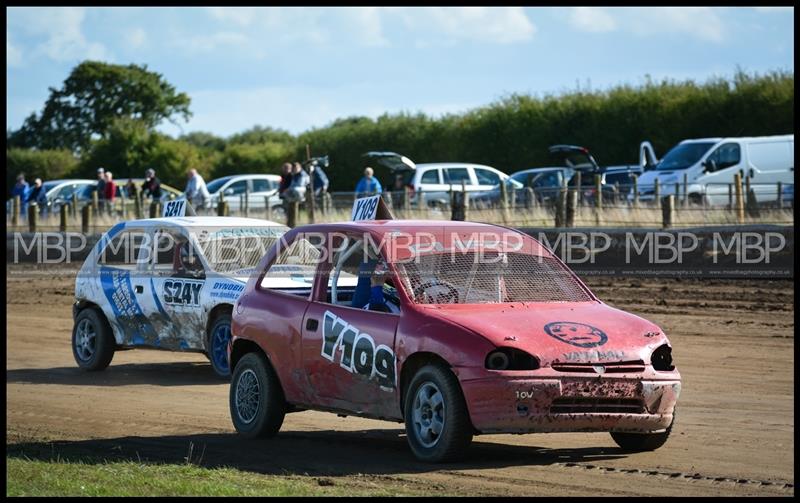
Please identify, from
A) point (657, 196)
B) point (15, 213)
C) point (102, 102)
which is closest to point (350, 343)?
point (657, 196)

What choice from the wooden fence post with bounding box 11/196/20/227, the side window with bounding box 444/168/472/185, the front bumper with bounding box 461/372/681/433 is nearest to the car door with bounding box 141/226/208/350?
the front bumper with bounding box 461/372/681/433

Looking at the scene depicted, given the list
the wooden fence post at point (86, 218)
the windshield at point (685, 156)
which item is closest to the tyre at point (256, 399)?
the windshield at point (685, 156)

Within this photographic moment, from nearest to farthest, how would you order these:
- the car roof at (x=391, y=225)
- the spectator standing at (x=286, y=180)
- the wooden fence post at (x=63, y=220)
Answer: the car roof at (x=391, y=225) → the spectator standing at (x=286, y=180) → the wooden fence post at (x=63, y=220)

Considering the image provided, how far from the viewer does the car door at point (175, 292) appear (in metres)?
13.9

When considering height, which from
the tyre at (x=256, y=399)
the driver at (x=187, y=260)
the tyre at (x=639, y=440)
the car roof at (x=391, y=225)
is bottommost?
the tyre at (x=639, y=440)

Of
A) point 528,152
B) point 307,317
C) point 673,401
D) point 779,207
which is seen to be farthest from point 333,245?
point 528,152

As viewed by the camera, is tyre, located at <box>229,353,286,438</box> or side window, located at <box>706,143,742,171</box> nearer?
tyre, located at <box>229,353,286,438</box>

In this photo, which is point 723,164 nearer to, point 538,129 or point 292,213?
point 292,213

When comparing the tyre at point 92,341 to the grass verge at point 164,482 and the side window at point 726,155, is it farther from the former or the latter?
the side window at point 726,155

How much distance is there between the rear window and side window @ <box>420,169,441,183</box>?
2507cm

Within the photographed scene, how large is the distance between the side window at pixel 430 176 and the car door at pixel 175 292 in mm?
20144

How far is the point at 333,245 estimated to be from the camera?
32.1ft

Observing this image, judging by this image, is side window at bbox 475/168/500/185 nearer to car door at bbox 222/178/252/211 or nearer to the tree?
car door at bbox 222/178/252/211

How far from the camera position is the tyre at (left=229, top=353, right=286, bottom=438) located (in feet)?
32.3
